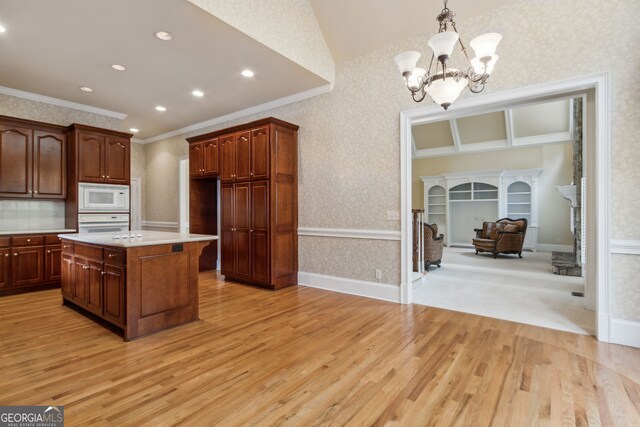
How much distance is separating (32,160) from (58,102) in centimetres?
114

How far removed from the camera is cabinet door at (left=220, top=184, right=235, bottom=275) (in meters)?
5.17

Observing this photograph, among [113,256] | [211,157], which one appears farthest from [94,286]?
[211,157]

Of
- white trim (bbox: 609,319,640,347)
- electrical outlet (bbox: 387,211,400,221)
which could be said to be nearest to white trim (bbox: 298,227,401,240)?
electrical outlet (bbox: 387,211,400,221)

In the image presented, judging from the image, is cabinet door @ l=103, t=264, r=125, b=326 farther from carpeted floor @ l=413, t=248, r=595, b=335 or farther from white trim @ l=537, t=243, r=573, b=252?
white trim @ l=537, t=243, r=573, b=252

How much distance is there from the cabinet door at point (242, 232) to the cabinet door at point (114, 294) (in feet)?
6.75

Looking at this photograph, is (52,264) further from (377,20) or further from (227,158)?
(377,20)

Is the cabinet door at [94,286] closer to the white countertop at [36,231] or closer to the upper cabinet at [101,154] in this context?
the white countertop at [36,231]

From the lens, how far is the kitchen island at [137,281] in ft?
9.47

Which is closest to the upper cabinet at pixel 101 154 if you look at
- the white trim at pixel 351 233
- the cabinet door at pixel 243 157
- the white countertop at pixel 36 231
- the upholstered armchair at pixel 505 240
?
the white countertop at pixel 36 231

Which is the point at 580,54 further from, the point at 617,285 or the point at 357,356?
the point at 357,356

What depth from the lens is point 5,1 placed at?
2783mm

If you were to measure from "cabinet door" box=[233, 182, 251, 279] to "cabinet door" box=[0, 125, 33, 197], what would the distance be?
10.2ft

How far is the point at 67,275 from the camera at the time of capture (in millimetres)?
3803

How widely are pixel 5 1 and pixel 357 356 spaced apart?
4.36 meters
